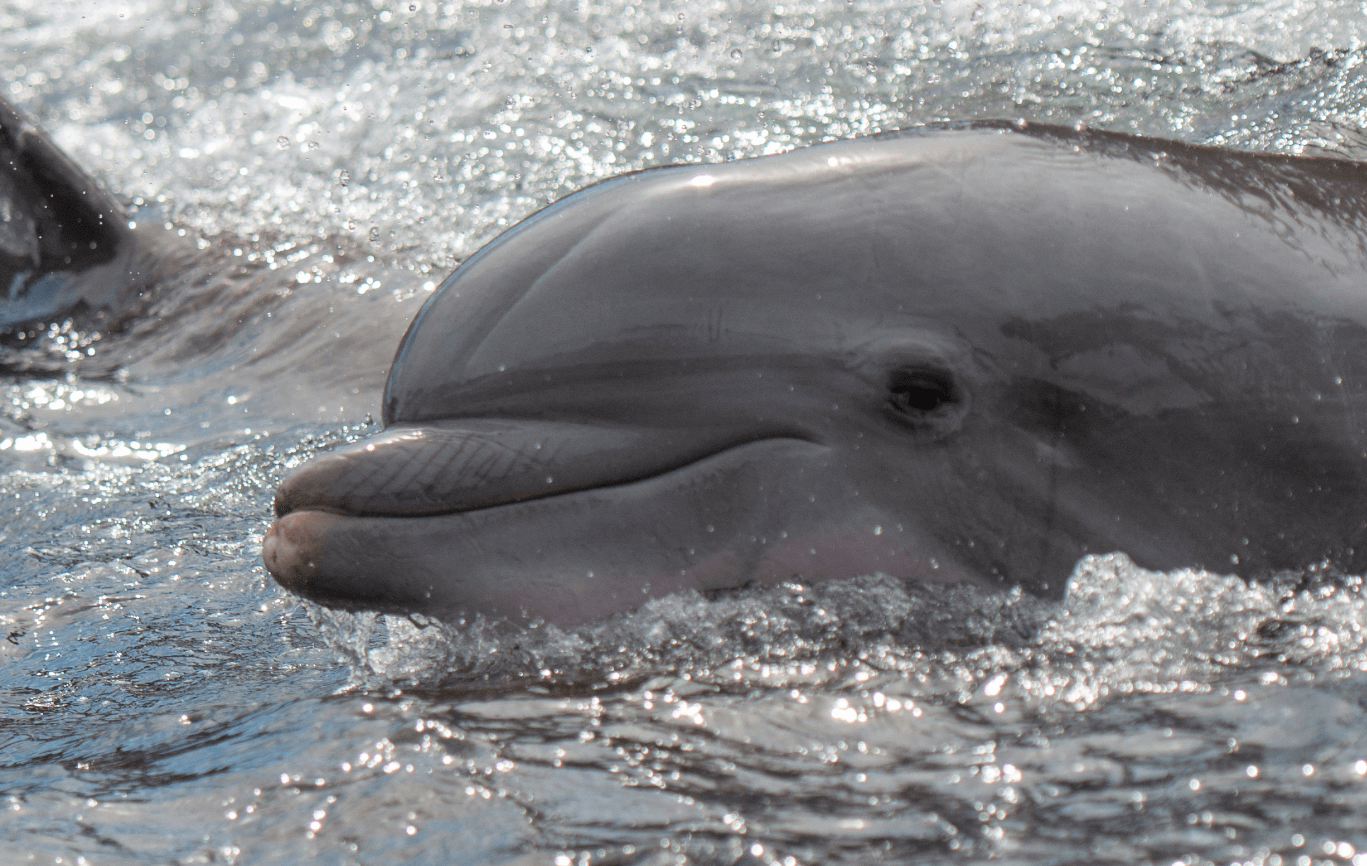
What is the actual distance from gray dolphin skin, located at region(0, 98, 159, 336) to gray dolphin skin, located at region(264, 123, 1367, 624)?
4.76m

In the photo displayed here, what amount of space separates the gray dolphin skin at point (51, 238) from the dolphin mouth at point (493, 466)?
483 cm

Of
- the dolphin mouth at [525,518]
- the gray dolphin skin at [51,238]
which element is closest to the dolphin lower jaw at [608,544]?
the dolphin mouth at [525,518]

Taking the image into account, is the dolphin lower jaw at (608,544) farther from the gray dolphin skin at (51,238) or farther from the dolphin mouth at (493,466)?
the gray dolphin skin at (51,238)

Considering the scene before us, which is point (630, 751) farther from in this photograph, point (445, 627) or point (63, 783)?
point (63, 783)

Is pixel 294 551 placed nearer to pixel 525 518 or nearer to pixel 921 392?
pixel 525 518

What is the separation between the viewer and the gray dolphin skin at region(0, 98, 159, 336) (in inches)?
314

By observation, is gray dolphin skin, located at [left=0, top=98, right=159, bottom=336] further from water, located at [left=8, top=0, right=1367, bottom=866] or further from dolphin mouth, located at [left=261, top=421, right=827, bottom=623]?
dolphin mouth, located at [left=261, top=421, right=827, bottom=623]

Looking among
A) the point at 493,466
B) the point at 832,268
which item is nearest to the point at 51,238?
the point at 493,466

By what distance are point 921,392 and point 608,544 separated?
2.95 feet

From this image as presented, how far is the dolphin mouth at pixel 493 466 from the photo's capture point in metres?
3.85

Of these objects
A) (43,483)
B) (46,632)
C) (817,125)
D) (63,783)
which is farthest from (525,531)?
(817,125)

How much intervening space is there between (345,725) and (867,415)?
1.52 metres

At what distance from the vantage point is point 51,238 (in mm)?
8109

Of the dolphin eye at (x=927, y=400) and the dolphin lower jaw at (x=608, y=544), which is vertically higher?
the dolphin eye at (x=927, y=400)
